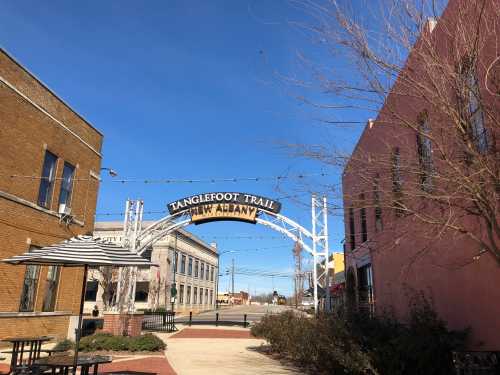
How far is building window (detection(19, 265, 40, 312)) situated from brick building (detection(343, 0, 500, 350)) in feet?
38.9

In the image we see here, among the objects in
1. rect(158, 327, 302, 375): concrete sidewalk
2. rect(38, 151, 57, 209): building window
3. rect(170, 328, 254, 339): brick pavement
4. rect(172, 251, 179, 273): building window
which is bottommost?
rect(158, 327, 302, 375): concrete sidewalk

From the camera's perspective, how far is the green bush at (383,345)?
723 cm

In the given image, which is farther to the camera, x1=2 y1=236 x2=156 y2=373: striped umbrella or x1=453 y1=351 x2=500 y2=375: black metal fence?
x1=2 y1=236 x2=156 y2=373: striped umbrella

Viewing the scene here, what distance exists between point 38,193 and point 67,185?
201 cm

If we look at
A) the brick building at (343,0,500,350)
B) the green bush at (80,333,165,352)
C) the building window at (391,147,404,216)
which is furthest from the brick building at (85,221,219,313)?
the building window at (391,147,404,216)

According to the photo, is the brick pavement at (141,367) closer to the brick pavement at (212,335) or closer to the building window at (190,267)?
the brick pavement at (212,335)

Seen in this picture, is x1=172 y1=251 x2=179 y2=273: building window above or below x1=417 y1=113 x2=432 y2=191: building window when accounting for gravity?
above

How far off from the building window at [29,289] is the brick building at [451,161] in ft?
38.9

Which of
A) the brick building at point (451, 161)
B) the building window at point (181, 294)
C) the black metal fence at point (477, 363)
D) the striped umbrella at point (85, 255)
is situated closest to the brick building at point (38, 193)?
the striped umbrella at point (85, 255)

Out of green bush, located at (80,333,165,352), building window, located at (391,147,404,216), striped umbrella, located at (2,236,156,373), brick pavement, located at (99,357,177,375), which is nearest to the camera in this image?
building window, located at (391,147,404,216)

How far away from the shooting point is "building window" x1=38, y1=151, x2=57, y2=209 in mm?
16219

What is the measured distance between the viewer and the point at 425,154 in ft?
23.3

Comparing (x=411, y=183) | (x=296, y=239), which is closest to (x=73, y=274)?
(x=296, y=239)

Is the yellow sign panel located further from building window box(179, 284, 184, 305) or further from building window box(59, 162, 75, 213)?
building window box(179, 284, 184, 305)
